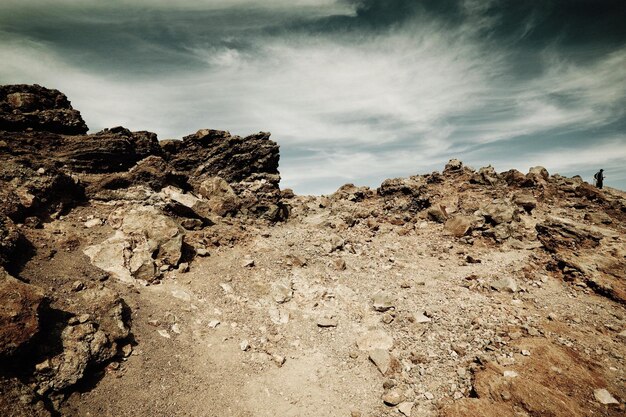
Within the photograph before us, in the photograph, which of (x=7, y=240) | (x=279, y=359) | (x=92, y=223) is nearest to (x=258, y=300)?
(x=279, y=359)

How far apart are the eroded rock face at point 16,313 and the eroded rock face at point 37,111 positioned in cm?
1247

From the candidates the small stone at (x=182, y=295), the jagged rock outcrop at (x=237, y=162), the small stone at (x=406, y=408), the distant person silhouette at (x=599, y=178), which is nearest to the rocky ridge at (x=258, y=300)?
the small stone at (x=406, y=408)

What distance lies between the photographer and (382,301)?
1374cm

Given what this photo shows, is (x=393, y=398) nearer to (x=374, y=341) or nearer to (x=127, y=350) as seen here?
(x=374, y=341)

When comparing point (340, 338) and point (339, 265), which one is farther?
point (339, 265)

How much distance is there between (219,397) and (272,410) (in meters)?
1.87

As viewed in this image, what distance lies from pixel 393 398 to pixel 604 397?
19.3ft

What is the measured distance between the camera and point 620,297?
12.1 m

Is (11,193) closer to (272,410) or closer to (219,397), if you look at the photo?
(219,397)

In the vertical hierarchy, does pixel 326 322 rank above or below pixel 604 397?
below

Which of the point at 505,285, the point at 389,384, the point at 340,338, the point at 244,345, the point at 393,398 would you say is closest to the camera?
the point at 393,398

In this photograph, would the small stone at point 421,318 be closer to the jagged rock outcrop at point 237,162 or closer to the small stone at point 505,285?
the small stone at point 505,285

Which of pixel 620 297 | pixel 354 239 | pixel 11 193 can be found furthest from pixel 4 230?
pixel 620 297

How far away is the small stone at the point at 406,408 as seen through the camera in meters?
8.80
